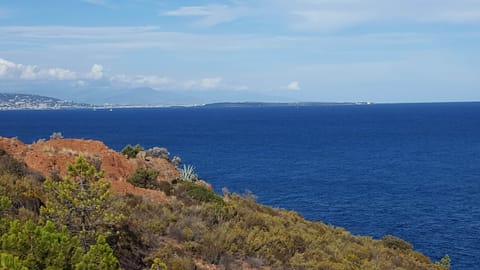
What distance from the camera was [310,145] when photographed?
106 m

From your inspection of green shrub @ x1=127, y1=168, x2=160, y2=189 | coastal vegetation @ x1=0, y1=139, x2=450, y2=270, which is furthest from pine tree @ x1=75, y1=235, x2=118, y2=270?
green shrub @ x1=127, y1=168, x2=160, y2=189

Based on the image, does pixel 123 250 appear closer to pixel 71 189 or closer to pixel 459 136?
pixel 71 189

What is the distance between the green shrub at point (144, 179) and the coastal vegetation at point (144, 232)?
0.04 m

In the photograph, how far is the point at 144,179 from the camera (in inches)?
867

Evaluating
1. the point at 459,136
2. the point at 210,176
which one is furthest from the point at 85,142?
the point at 459,136

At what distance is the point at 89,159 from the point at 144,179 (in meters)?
3.32

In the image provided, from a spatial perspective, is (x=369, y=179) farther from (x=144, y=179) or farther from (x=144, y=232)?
(x=144, y=232)

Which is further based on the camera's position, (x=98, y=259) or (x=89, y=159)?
(x=89, y=159)

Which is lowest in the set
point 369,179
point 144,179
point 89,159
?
point 369,179

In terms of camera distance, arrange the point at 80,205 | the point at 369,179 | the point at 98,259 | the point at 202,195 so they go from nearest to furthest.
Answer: the point at 98,259, the point at 80,205, the point at 202,195, the point at 369,179

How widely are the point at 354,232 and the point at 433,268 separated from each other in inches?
670

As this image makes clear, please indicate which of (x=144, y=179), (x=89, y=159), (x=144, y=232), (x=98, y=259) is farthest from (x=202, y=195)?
(x=98, y=259)

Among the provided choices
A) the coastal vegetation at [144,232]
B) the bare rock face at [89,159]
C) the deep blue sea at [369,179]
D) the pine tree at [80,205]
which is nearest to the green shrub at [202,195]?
the coastal vegetation at [144,232]

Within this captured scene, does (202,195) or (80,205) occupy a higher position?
(80,205)
